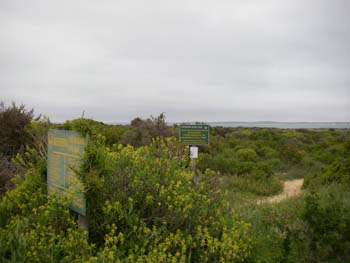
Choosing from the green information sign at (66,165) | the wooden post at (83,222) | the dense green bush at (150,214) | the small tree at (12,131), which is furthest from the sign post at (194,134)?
the small tree at (12,131)

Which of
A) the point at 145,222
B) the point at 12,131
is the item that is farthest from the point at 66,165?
the point at 12,131

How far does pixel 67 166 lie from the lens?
4234 millimetres

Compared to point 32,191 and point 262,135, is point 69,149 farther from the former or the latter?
point 262,135

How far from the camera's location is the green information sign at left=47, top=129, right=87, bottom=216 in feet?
13.0

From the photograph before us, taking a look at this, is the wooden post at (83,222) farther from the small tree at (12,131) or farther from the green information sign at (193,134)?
the small tree at (12,131)

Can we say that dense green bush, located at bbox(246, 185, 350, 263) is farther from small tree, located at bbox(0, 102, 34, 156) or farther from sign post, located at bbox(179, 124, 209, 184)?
small tree, located at bbox(0, 102, 34, 156)

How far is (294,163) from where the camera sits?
65.7ft

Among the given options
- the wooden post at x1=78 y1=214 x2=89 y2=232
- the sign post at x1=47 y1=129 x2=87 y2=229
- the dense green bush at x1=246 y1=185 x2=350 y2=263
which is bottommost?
the dense green bush at x1=246 y1=185 x2=350 y2=263

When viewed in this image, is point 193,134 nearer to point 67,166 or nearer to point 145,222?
point 145,222

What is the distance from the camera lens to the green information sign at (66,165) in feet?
13.0

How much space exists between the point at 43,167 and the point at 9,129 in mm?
6040

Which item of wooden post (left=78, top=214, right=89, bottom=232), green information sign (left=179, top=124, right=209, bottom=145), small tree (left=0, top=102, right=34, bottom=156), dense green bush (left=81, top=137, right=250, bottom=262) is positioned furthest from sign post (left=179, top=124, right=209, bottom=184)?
small tree (left=0, top=102, right=34, bottom=156)

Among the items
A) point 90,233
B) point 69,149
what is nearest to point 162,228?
point 90,233

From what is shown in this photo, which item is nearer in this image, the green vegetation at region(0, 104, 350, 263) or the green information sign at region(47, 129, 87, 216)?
the green vegetation at region(0, 104, 350, 263)
